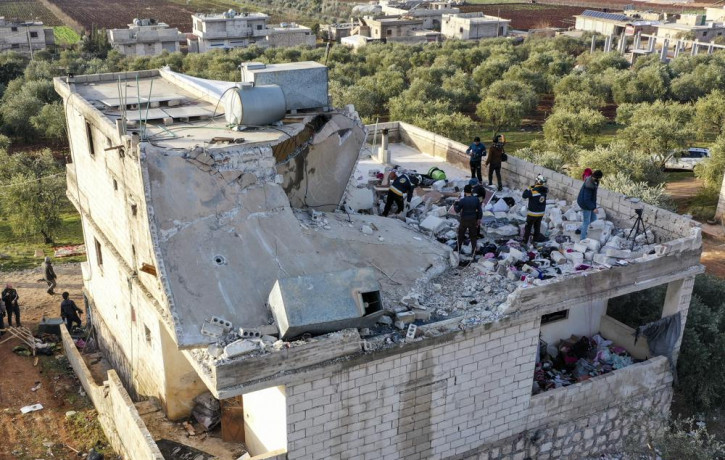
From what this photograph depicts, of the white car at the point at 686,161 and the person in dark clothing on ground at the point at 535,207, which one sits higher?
the person in dark clothing on ground at the point at 535,207

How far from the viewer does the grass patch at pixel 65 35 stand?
79850 mm

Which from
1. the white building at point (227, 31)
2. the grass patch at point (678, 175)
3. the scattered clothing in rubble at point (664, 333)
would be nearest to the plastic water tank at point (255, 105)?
the scattered clothing in rubble at point (664, 333)

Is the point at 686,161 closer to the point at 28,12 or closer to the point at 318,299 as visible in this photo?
the point at 318,299

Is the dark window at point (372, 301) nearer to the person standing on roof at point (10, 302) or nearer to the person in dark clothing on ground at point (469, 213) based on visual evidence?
the person in dark clothing on ground at point (469, 213)

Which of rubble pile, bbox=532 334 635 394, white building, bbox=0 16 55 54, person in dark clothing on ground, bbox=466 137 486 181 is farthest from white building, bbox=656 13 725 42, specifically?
rubble pile, bbox=532 334 635 394

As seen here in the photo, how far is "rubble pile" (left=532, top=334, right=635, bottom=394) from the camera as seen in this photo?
13.5 meters

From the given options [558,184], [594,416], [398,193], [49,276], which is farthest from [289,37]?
[594,416]

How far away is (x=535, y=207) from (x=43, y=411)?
11115mm

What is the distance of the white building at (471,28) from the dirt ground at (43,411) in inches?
2674

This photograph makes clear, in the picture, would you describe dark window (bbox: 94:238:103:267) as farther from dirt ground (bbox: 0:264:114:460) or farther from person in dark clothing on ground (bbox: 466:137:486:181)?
person in dark clothing on ground (bbox: 466:137:486:181)

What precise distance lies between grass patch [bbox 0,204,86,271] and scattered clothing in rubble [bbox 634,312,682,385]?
18.6 meters

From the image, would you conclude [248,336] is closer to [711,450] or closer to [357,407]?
[357,407]

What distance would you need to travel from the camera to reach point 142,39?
69.2 metres

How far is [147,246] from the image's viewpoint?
11625 millimetres
